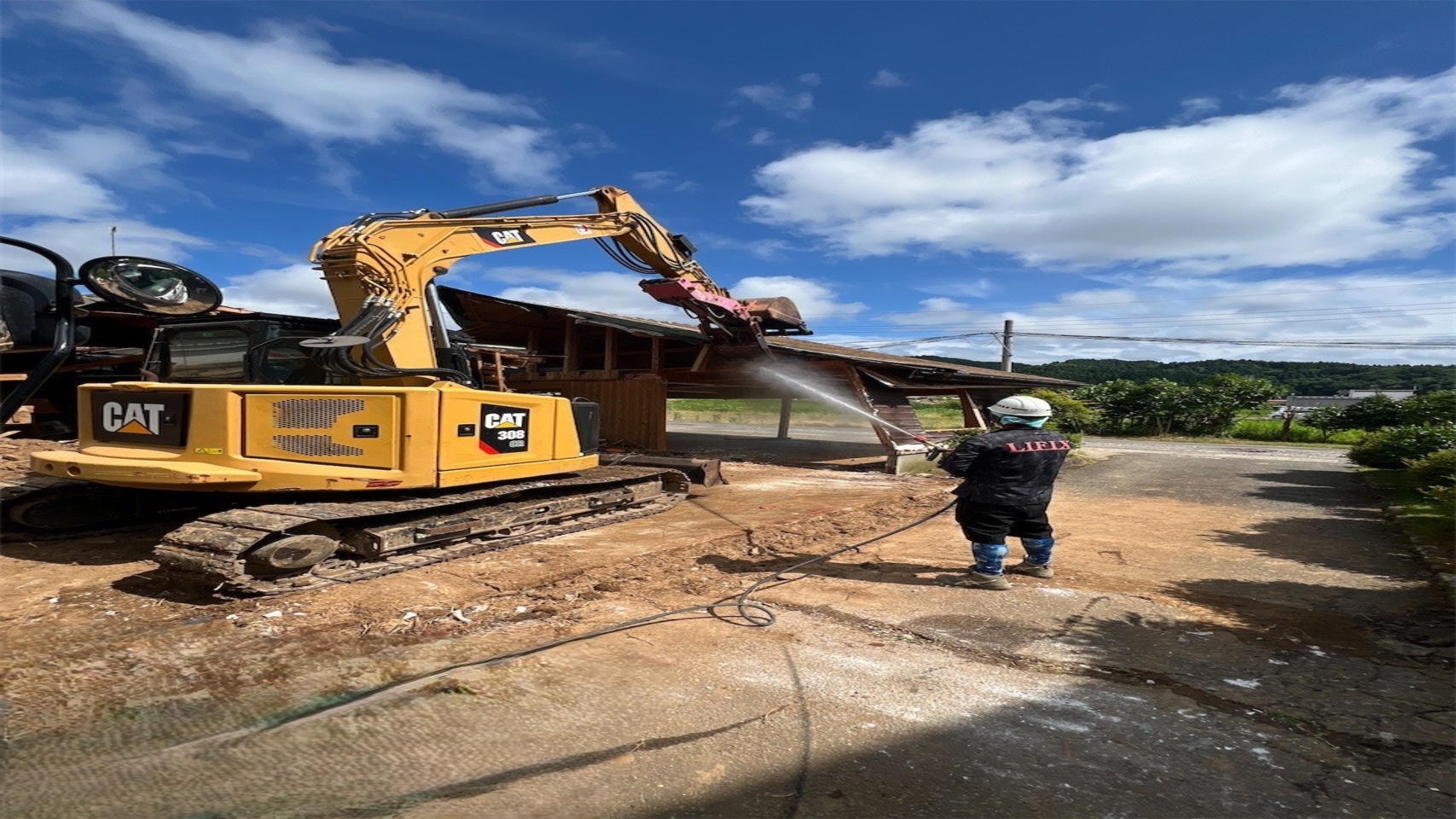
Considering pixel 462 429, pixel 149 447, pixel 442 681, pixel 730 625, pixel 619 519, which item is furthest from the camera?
pixel 619 519

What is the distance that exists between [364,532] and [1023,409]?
5120 mm

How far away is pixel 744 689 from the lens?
3805 millimetres

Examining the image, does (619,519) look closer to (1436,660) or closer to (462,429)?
(462,429)

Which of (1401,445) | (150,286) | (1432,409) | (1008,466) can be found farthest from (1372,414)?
(150,286)

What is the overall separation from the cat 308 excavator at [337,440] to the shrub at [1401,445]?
1347 centimetres

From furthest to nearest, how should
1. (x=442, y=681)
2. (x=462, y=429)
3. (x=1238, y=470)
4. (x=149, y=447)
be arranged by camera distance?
(x=1238, y=470) → (x=462, y=429) → (x=149, y=447) → (x=442, y=681)

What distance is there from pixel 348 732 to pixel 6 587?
4.07 m

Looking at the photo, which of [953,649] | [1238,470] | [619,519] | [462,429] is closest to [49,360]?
[462,429]

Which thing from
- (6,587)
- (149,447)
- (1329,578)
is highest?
(149,447)

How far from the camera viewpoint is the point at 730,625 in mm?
4828

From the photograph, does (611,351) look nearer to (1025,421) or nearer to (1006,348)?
(1025,421)

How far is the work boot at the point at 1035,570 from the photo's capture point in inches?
237

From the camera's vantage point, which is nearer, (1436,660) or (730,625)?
(1436,660)

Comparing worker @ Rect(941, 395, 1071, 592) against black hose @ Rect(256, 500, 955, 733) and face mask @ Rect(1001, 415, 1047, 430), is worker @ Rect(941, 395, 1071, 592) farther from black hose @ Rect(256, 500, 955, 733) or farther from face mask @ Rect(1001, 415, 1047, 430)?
black hose @ Rect(256, 500, 955, 733)
